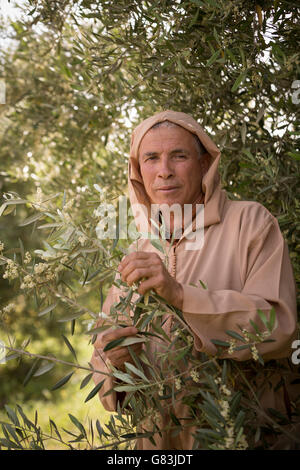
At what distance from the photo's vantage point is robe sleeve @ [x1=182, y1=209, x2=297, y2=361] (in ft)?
5.99

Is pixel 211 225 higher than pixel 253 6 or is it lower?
lower

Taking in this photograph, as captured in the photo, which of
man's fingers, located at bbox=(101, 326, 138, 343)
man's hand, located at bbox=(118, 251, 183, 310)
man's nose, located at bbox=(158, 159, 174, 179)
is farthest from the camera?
man's nose, located at bbox=(158, 159, 174, 179)

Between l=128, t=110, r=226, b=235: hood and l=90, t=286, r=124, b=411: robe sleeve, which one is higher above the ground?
l=128, t=110, r=226, b=235: hood

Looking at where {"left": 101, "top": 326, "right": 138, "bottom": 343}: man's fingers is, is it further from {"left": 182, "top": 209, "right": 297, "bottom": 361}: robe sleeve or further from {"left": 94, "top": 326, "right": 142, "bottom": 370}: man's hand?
{"left": 182, "top": 209, "right": 297, "bottom": 361}: robe sleeve

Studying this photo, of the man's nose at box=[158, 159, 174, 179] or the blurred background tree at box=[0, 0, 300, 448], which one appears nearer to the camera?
Answer: the man's nose at box=[158, 159, 174, 179]

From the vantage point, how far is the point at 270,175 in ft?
9.52

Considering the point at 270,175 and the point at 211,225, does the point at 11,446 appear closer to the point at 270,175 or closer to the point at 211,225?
the point at 211,225

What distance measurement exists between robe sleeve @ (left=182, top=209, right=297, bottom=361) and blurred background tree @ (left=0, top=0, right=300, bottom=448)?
483 millimetres

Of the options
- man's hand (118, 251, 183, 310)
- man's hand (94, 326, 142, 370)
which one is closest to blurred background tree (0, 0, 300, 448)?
man's hand (94, 326, 142, 370)

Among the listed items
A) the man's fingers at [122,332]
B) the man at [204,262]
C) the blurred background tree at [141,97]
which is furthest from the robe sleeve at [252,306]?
the blurred background tree at [141,97]

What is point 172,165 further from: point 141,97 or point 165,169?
point 141,97

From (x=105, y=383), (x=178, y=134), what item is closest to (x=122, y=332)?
(x=105, y=383)

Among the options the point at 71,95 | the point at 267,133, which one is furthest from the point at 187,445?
the point at 71,95
